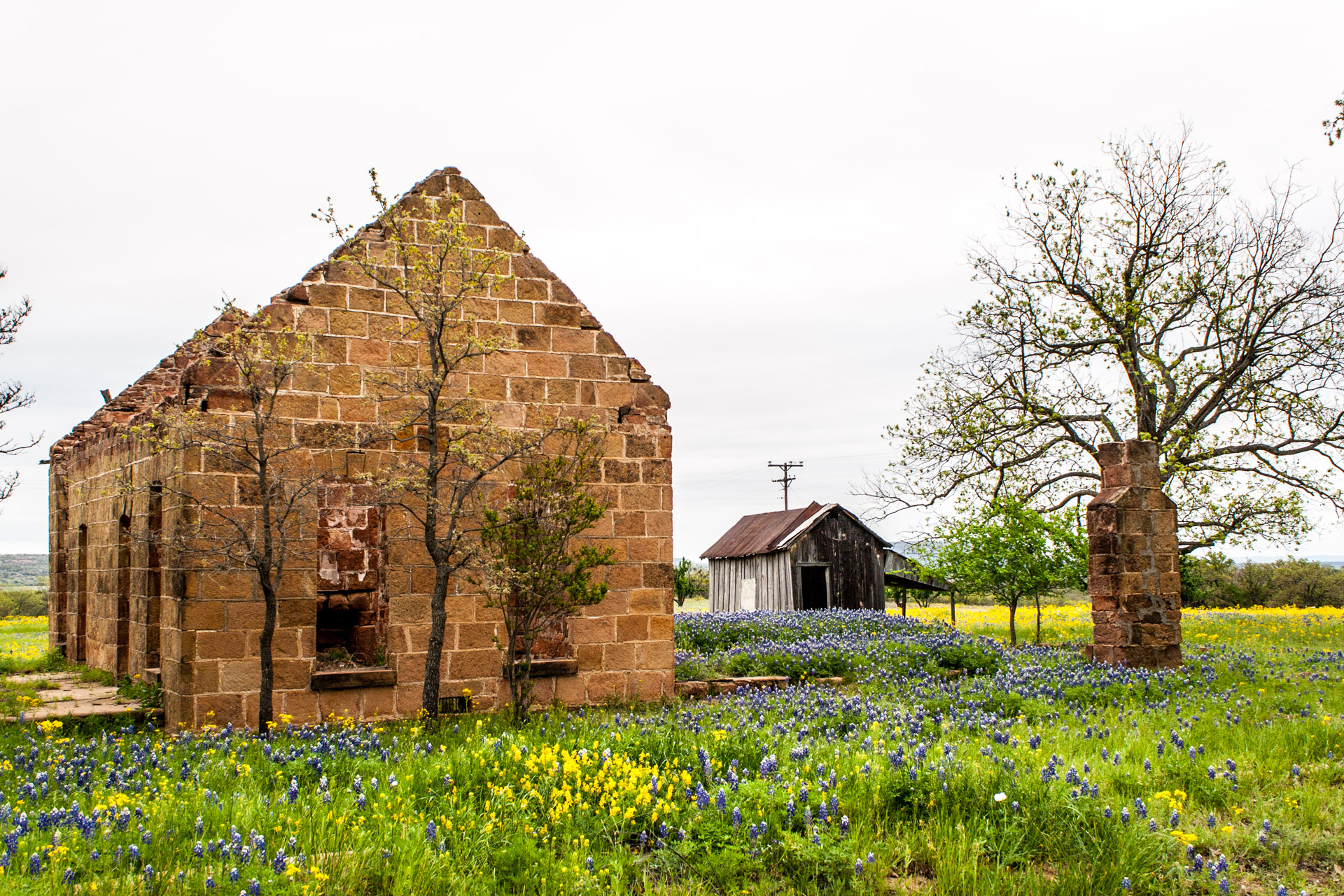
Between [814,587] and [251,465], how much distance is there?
25.5 m

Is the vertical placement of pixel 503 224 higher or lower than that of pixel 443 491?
higher

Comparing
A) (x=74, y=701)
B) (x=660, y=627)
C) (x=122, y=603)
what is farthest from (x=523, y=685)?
(x=122, y=603)

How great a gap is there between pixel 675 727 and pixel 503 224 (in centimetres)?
662

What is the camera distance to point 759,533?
3578 centimetres

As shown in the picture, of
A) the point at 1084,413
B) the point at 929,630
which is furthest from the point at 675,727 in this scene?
the point at 1084,413

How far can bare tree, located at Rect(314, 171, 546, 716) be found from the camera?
29.6 ft

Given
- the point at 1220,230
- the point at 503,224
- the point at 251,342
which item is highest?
the point at 1220,230

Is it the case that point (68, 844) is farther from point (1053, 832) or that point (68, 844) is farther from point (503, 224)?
point (503, 224)

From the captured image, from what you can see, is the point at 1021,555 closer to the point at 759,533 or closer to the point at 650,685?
the point at 650,685

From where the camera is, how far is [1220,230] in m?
21.6

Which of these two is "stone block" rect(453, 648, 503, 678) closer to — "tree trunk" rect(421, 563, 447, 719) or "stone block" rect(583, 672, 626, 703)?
"stone block" rect(583, 672, 626, 703)

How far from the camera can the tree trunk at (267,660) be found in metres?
8.84

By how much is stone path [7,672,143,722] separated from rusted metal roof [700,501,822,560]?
854 inches

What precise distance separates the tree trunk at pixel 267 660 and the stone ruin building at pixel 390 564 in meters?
0.33
